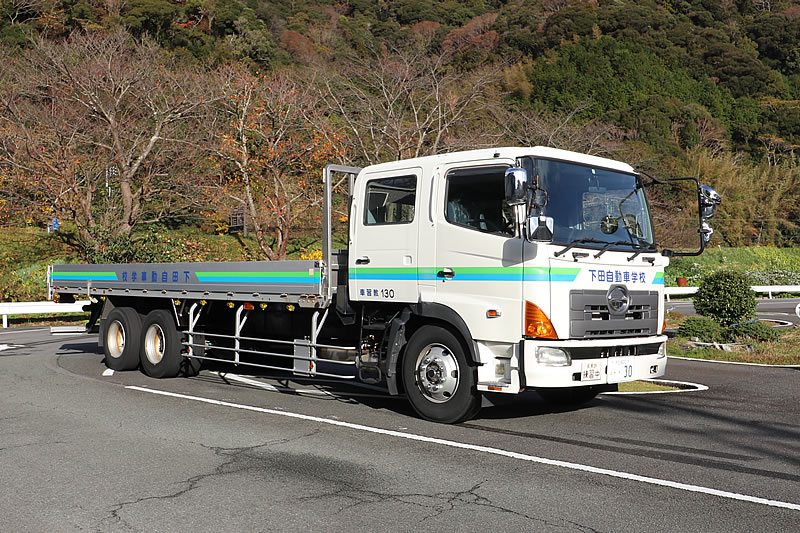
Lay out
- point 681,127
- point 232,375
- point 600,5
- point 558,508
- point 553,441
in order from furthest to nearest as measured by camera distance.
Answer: point 600,5, point 681,127, point 232,375, point 553,441, point 558,508

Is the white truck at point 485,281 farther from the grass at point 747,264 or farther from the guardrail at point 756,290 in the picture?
the grass at point 747,264

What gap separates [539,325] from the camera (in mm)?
7586

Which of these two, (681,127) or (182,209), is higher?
(681,127)

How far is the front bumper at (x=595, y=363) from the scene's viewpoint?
24.9ft

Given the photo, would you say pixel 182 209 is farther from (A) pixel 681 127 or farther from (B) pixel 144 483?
(A) pixel 681 127

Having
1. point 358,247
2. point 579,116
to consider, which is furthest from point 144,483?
point 579,116

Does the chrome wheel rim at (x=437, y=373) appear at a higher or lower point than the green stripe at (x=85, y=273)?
lower

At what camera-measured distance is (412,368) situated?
8477mm

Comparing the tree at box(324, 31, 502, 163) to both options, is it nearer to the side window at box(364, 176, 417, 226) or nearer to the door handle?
the side window at box(364, 176, 417, 226)

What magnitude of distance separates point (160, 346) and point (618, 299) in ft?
23.9

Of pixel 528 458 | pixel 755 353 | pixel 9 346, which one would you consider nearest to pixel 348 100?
pixel 9 346

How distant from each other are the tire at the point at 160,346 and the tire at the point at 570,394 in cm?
547

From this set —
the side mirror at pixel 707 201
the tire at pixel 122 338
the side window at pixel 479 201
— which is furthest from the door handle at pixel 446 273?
the tire at pixel 122 338

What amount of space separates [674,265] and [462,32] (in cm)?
2740
